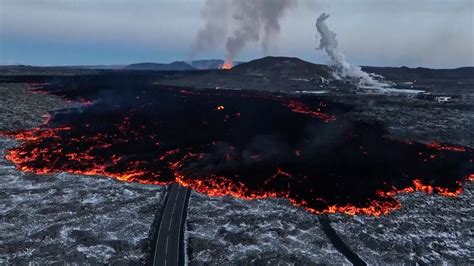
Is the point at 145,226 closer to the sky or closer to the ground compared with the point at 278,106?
closer to the ground

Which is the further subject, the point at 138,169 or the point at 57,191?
the point at 138,169

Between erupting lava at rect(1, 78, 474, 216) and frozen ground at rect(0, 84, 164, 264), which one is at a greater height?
erupting lava at rect(1, 78, 474, 216)

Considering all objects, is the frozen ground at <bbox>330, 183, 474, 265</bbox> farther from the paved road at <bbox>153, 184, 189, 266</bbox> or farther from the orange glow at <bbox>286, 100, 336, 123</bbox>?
the orange glow at <bbox>286, 100, 336, 123</bbox>

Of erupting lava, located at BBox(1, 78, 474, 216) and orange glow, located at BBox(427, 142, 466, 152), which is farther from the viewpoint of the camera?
orange glow, located at BBox(427, 142, 466, 152)

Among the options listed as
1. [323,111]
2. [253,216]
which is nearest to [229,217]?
[253,216]

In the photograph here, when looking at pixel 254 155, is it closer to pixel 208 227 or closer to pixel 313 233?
pixel 208 227

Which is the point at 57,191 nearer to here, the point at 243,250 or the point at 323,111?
the point at 243,250

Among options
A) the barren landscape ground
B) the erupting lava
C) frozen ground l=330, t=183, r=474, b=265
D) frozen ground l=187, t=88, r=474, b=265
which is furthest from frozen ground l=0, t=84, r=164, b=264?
frozen ground l=330, t=183, r=474, b=265

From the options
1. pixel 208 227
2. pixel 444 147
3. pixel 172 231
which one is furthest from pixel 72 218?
pixel 444 147
